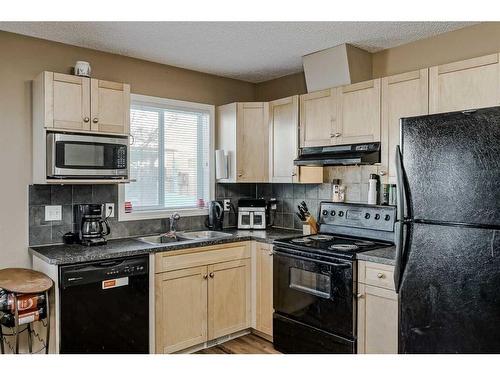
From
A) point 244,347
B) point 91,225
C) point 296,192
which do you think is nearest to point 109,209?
point 91,225

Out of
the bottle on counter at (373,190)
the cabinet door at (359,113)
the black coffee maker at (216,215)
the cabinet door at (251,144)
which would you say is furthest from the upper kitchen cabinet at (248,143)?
the bottle on counter at (373,190)

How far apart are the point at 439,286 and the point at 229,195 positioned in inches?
95.4

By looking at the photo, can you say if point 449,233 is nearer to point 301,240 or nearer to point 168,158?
point 301,240

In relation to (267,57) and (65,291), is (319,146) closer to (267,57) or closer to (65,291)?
(267,57)

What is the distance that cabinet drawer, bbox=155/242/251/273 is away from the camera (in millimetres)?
2930

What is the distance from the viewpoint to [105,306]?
266cm

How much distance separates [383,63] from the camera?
323 centimetres

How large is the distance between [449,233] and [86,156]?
7.36ft

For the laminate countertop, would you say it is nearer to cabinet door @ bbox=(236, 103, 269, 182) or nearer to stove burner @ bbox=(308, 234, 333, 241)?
stove burner @ bbox=(308, 234, 333, 241)

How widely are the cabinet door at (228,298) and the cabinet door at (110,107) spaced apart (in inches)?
48.6

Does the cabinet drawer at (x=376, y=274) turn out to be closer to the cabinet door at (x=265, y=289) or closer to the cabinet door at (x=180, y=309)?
the cabinet door at (x=265, y=289)

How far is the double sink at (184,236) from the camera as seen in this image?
3336 millimetres
